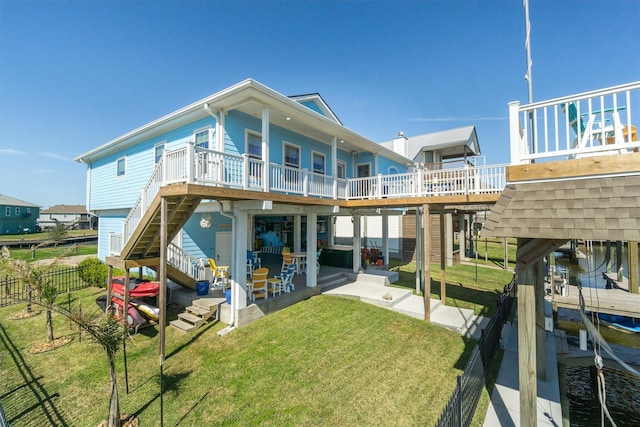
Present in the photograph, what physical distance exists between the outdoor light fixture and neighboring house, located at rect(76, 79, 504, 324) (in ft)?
0.18

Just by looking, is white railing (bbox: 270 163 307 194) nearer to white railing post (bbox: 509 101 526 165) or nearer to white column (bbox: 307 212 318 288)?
white column (bbox: 307 212 318 288)

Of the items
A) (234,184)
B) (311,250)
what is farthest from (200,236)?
(234,184)

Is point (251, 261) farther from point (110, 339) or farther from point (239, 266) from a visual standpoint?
point (110, 339)

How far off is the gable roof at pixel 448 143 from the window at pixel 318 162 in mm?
10742

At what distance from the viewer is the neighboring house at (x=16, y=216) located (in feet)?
126

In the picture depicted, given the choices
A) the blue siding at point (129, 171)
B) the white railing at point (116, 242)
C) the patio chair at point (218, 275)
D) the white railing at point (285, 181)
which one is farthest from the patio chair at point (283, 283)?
the white railing at point (116, 242)

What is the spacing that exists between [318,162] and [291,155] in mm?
1872

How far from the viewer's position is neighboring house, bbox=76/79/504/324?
23.7ft

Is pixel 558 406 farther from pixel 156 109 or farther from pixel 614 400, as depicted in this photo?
pixel 156 109

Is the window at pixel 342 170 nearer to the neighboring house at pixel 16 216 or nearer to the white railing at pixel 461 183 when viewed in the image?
the white railing at pixel 461 183

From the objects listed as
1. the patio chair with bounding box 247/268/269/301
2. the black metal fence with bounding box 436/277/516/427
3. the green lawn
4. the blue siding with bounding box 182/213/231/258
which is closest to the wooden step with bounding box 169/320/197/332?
the green lawn

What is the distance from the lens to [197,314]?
8.41 metres

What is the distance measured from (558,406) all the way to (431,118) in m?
44.4

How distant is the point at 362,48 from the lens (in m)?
14.3
